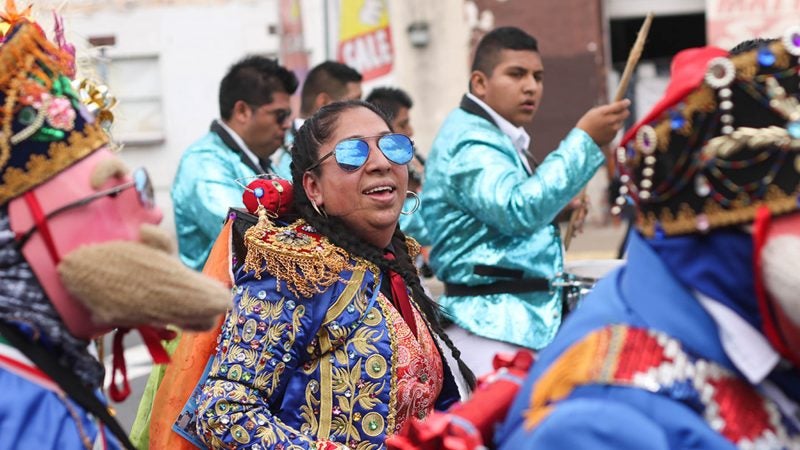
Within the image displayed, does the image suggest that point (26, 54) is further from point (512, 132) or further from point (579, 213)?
point (579, 213)

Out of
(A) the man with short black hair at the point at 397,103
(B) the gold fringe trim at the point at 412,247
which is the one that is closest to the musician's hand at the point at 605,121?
(B) the gold fringe trim at the point at 412,247

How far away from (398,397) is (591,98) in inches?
621

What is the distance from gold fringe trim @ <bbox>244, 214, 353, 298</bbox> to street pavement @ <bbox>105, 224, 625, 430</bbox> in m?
1.03

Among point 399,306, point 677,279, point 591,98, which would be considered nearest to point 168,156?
point 591,98

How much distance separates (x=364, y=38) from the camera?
1241 centimetres

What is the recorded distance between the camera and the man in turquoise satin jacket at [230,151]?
587 centimetres

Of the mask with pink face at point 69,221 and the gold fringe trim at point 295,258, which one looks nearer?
the mask with pink face at point 69,221

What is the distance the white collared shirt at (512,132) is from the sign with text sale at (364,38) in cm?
707

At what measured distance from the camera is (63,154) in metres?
2.42

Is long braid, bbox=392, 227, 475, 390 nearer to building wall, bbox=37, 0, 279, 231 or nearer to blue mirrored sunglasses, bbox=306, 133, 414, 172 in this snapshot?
blue mirrored sunglasses, bbox=306, 133, 414, 172

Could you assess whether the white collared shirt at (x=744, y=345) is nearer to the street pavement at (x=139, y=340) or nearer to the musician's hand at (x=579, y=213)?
the street pavement at (x=139, y=340)

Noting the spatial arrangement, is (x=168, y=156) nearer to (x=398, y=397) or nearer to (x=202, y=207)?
(x=202, y=207)

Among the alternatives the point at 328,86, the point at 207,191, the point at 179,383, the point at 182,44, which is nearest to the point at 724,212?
the point at 179,383

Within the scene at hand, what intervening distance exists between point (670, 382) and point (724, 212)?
275 mm
